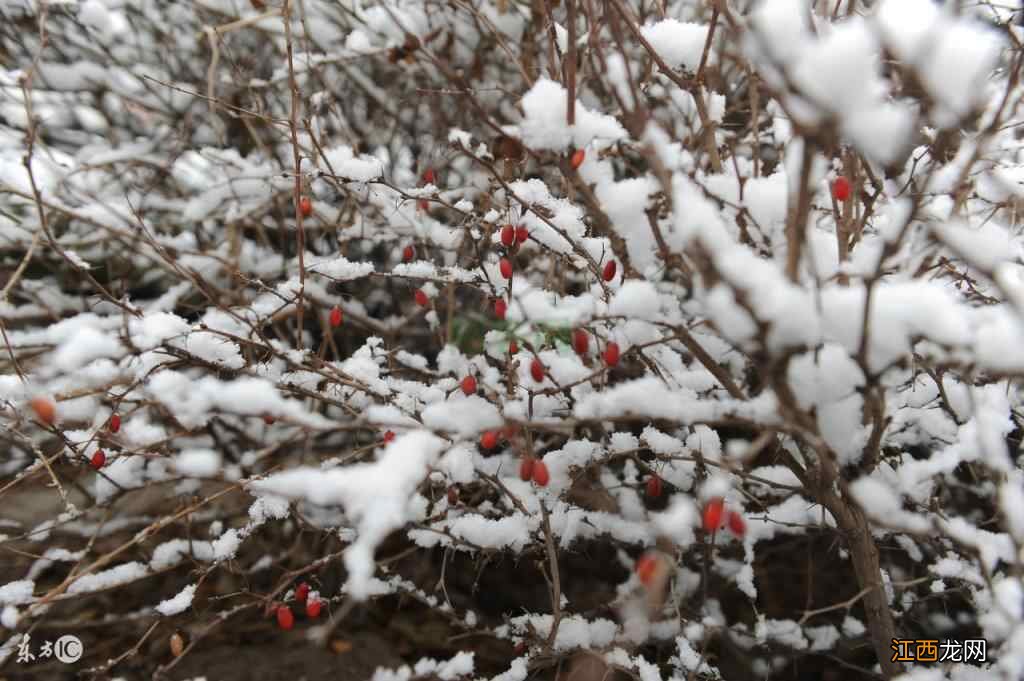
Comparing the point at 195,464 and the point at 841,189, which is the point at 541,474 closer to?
the point at 195,464

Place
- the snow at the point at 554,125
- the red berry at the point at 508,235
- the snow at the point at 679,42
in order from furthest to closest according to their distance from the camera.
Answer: the snow at the point at 679,42 < the red berry at the point at 508,235 < the snow at the point at 554,125

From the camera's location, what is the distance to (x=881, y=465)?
149cm

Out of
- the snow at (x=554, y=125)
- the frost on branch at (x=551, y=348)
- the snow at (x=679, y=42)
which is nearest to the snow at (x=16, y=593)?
the frost on branch at (x=551, y=348)

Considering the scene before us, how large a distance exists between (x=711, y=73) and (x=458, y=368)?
1011 millimetres

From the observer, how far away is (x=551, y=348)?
5.89 ft

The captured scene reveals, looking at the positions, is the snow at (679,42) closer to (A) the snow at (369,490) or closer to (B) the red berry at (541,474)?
(B) the red berry at (541,474)

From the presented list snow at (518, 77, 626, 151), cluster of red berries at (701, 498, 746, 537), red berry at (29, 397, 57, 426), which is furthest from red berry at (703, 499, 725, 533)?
red berry at (29, 397, 57, 426)

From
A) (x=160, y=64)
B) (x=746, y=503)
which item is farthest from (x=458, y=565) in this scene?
(x=160, y=64)

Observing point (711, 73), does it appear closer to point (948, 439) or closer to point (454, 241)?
point (454, 241)

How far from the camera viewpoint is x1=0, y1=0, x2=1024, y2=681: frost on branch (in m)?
0.96

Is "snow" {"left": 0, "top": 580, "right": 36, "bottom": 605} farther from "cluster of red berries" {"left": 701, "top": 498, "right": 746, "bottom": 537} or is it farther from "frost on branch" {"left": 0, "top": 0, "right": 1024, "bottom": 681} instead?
"cluster of red berries" {"left": 701, "top": 498, "right": 746, "bottom": 537}

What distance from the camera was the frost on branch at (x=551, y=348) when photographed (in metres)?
0.96

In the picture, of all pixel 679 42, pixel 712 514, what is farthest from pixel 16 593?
pixel 679 42

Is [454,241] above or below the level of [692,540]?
above
